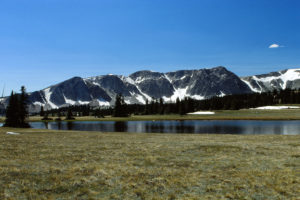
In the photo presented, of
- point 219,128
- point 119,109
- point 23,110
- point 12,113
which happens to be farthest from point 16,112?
point 119,109

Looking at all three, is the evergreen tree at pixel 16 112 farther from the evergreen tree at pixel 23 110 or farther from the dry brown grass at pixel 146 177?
the dry brown grass at pixel 146 177

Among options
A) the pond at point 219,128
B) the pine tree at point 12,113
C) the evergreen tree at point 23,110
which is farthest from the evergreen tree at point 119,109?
the pine tree at point 12,113

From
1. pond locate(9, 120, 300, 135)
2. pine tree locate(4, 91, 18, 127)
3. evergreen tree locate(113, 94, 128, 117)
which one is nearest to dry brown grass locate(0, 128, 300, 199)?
pond locate(9, 120, 300, 135)

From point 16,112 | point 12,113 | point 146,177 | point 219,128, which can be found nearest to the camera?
point 146,177

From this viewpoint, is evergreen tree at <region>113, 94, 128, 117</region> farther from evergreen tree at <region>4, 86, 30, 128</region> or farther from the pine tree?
the pine tree

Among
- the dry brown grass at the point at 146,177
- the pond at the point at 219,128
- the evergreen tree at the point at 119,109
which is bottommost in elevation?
the pond at the point at 219,128

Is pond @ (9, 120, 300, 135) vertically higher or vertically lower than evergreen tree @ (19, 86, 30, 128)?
lower

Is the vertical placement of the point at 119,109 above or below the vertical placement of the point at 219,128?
above

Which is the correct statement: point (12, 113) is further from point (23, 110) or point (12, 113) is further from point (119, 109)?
point (119, 109)

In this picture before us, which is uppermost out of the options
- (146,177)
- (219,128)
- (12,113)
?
(12,113)

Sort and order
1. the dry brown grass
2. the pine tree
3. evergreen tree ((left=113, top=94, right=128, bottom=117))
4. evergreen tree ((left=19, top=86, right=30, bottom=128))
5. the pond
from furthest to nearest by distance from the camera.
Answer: evergreen tree ((left=113, top=94, right=128, bottom=117)) → evergreen tree ((left=19, top=86, right=30, bottom=128)) → the pine tree → the pond → the dry brown grass

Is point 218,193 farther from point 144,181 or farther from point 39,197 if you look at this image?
point 39,197

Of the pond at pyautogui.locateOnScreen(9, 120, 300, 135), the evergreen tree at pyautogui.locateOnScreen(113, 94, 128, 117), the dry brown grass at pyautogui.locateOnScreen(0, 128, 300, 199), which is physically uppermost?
the evergreen tree at pyautogui.locateOnScreen(113, 94, 128, 117)

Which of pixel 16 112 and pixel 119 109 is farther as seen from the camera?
pixel 119 109
